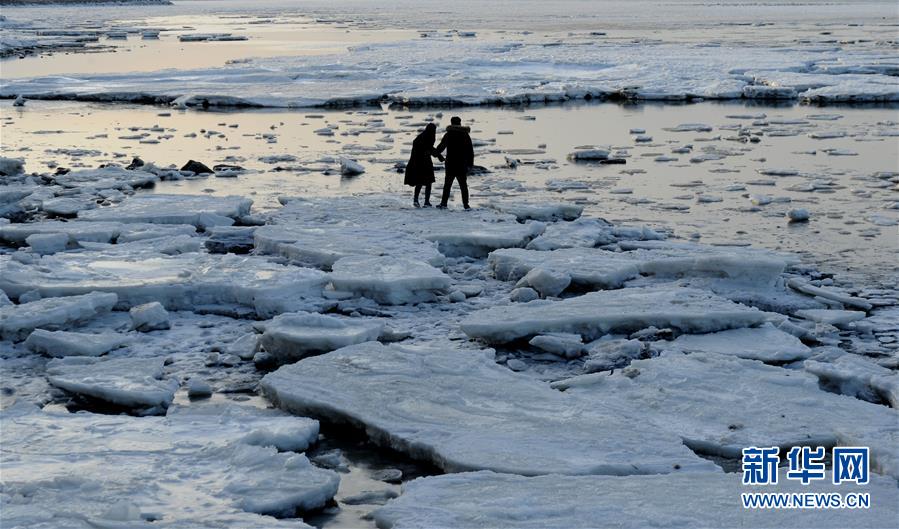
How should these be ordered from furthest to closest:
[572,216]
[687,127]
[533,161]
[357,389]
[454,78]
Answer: [454,78] → [687,127] → [533,161] → [572,216] → [357,389]

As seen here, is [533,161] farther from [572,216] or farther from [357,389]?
[357,389]

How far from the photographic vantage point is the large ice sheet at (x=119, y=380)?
5910 mm

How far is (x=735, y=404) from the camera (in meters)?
5.67

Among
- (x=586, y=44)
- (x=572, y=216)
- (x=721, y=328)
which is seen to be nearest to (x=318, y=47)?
(x=586, y=44)

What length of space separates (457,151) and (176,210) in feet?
10.1

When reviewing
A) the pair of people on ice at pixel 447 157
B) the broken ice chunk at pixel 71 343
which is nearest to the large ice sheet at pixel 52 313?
the broken ice chunk at pixel 71 343

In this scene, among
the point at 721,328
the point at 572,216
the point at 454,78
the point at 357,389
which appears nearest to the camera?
the point at 357,389

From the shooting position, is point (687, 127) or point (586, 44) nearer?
point (687, 127)

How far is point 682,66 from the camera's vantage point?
29.0 m

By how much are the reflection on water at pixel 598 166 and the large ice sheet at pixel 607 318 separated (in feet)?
7.11

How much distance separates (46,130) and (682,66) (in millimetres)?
17329

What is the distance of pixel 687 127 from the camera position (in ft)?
62.5

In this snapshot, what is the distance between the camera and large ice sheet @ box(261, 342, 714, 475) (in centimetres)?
495

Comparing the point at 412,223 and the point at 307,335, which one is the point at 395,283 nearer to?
the point at 307,335
